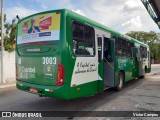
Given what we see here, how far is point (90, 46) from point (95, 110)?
2.11 m

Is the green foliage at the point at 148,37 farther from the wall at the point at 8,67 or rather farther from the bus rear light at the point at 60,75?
the bus rear light at the point at 60,75

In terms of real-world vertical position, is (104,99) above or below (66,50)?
below

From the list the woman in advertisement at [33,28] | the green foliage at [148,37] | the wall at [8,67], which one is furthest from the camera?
the green foliage at [148,37]

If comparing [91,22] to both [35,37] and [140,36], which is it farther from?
[140,36]

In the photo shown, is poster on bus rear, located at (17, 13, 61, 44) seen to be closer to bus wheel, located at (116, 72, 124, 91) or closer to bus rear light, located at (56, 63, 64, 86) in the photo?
bus rear light, located at (56, 63, 64, 86)

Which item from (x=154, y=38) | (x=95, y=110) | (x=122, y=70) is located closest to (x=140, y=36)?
(x=154, y=38)

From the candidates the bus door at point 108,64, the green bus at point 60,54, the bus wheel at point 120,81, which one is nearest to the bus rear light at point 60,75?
the green bus at point 60,54

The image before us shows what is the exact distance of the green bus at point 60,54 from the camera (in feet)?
19.0

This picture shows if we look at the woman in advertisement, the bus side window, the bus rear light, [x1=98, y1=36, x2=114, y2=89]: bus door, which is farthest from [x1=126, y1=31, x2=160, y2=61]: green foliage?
the bus rear light

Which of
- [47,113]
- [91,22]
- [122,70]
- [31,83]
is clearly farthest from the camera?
[122,70]

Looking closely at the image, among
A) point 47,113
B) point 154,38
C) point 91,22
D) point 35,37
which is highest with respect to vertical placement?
point 154,38

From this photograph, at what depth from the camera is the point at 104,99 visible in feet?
26.6

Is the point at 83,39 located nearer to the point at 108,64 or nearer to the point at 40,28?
the point at 40,28

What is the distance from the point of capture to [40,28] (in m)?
6.31
